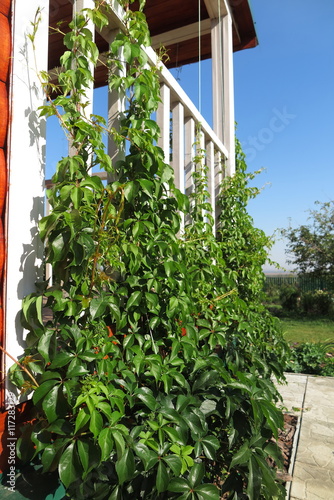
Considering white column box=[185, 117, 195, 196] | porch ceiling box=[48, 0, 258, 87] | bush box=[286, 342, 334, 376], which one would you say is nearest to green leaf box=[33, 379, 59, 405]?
white column box=[185, 117, 195, 196]

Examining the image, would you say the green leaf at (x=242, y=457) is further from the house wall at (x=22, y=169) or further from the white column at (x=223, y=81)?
the white column at (x=223, y=81)

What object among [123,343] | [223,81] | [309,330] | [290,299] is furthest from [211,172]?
[290,299]

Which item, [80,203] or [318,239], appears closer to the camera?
[80,203]

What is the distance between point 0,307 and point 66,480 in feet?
Answer: 1.96

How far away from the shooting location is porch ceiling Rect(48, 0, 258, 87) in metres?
3.65

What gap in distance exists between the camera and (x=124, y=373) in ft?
4.25

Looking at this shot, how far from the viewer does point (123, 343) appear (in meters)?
1.39

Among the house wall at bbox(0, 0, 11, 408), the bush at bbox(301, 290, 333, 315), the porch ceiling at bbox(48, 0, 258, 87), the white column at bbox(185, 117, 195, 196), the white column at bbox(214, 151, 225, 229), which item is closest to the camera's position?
the house wall at bbox(0, 0, 11, 408)

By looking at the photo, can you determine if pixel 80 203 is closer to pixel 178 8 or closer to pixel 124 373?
pixel 124 373

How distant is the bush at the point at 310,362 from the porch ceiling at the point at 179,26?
187 inches

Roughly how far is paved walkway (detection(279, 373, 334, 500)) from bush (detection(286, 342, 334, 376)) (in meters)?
0.34

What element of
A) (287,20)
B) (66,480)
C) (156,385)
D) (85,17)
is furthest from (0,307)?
(287,20)

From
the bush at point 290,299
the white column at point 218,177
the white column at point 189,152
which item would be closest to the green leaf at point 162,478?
the white column at point 189,152

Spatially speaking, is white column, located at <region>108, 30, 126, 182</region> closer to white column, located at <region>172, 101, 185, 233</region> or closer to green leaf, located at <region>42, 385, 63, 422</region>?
white column, located at <region>172, 101, 185, 233</region>
